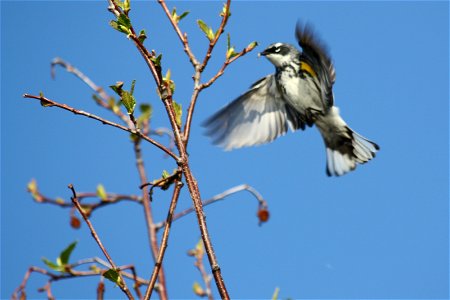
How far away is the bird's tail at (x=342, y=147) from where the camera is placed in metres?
5.30

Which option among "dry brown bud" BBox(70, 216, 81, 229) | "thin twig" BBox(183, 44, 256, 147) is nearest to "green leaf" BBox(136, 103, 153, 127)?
"dry brown bud" BBox(70, 216, 81, 229)

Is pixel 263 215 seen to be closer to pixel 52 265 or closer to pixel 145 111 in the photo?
pixel 145 111

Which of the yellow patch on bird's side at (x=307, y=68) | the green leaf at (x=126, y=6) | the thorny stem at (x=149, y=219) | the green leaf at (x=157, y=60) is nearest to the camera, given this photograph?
the green leaf at (x=157, y=60)

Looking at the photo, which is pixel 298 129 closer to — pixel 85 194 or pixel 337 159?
pixel 337 159

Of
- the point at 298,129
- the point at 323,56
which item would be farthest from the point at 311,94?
the point at 323,56

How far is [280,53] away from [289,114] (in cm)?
52

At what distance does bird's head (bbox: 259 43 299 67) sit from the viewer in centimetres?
523

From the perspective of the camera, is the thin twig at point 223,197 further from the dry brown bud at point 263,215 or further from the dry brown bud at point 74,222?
the dry brown bud at point 74,222

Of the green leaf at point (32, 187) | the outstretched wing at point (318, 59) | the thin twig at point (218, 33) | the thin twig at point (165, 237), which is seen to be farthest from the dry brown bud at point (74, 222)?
the thin twig at point (165, 237)

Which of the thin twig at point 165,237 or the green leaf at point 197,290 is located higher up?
the green leaf at point 197,290

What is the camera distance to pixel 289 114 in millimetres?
5426

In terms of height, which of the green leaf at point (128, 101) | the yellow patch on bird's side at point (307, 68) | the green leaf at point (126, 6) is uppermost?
the yellow patch on bird's side at point (307, 68)

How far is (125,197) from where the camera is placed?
3738 millimetres

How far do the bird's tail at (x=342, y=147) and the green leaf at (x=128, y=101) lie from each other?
3.37m
